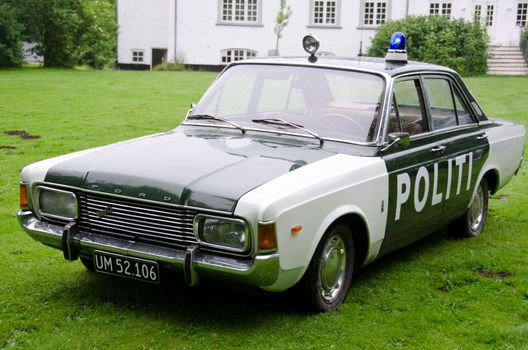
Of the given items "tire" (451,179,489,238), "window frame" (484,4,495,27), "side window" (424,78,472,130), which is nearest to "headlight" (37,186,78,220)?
"side window" (424,78,472,130)

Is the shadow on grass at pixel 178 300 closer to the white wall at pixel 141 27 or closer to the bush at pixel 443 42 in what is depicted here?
the bush at pixel 443 42

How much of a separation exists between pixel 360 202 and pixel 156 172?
1470 mm

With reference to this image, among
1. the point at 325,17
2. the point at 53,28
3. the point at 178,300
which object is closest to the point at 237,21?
the point at 325,17

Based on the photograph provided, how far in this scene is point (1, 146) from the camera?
12.5 m

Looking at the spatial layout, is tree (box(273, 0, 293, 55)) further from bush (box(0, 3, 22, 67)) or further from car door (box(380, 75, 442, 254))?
car door (box(380, 75, 442, 254))

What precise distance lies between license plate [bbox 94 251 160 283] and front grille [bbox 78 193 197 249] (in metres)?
0.16

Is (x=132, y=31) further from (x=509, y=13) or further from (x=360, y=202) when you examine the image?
(x=360, y=202)

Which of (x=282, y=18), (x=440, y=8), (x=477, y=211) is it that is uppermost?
(x=440, y=8)

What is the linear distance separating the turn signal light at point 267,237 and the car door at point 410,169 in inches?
57.9

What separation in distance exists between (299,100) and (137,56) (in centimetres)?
3294

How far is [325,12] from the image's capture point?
36.7 m

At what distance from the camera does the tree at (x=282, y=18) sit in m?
35.5

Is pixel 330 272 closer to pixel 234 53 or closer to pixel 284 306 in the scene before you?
pixel 284 306

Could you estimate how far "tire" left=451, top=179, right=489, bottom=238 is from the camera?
756 centimetres
